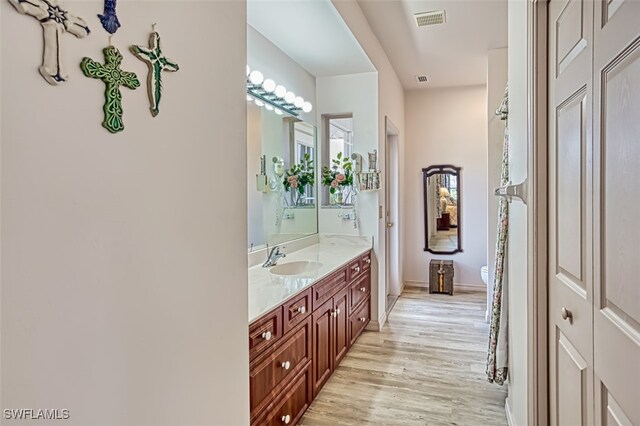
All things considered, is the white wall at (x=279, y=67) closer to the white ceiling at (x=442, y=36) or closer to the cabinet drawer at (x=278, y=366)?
the white ceiling at (x=442, y=36)

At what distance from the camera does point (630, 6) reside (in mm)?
782

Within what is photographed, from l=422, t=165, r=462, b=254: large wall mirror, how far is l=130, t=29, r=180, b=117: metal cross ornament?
16.3ft

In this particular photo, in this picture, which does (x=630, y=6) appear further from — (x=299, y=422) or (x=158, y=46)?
(x=299, y=422)

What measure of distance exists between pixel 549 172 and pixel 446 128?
4204 millimetres

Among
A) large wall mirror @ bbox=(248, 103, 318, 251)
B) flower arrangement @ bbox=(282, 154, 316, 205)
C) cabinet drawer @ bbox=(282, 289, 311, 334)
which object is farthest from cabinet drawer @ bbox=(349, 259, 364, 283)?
cabinet drawer @ bbox=(282, 289, 311, 334)

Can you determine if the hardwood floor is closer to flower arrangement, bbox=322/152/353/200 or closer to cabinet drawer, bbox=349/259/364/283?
cabinet drawer, bbox=349/259/364/283

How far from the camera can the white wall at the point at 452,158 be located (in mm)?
5254

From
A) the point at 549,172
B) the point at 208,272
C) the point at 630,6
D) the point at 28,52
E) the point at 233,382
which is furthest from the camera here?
the point at 549,172

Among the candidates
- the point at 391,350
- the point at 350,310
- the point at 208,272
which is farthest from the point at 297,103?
the point at 208,272

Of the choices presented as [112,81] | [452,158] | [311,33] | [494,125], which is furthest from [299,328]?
[452,158]

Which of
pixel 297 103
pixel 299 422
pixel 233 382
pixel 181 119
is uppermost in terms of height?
pixel 297 103

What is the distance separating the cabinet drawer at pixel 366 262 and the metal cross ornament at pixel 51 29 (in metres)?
2.95

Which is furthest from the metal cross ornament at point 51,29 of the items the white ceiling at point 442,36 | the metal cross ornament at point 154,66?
the white ceiling at point 442,36

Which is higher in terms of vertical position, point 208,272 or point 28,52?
point 28,52
